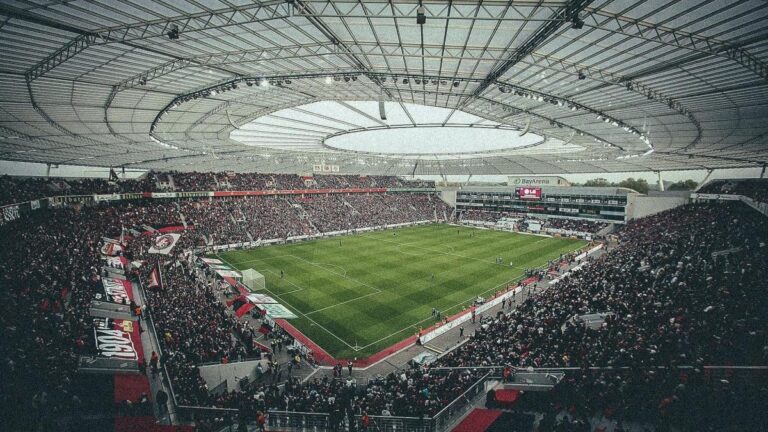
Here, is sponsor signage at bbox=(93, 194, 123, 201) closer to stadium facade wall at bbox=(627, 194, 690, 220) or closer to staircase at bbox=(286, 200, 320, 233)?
staircase at bbox=(286, 200, 320, 233)

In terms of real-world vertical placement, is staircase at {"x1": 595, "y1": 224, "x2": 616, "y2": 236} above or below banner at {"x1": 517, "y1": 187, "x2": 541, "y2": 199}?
below

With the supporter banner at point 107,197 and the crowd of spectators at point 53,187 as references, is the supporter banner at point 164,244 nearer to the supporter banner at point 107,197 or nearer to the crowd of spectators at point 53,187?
the crowd of spectators at point 53,187

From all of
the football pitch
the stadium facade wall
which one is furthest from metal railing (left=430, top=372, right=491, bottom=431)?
the stadium facade wall

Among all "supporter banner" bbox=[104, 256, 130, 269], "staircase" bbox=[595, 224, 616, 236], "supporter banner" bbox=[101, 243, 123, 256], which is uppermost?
"supporter banner" bbox=[101, 243, 123, 256]

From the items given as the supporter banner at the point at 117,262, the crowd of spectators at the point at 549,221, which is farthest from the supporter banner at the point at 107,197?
the crowd of spectators at the point at 549,221

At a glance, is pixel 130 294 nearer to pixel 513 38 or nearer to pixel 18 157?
pixel 513 38
